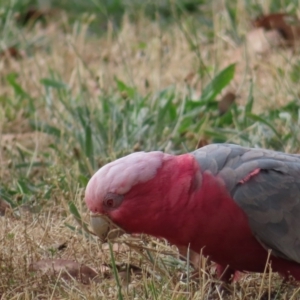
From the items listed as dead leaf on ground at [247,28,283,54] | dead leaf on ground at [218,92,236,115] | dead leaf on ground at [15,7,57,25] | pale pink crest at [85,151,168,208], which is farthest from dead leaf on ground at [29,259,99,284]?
dead leaf on ground at [15,7,57,25]

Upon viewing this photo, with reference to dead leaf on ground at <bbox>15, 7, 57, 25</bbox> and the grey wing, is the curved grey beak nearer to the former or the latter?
the grey wing

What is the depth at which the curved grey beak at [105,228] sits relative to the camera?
2.61 metres

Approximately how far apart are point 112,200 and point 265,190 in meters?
0.49

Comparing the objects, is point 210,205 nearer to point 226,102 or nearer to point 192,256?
point 192,256

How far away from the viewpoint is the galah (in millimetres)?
2523

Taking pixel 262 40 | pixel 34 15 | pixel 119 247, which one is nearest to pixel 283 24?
pixel 262 40

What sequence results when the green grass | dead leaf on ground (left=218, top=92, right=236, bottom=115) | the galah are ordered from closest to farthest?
the galah
the green grass
dead leaf on ground (left=218, top=92, right=236, bottom=115)

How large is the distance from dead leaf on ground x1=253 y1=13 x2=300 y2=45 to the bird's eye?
279 centimetres

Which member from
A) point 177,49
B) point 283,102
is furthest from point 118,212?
point 177,49

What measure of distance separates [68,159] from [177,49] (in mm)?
1688

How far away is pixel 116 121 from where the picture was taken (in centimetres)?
392

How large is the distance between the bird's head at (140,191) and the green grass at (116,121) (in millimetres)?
108

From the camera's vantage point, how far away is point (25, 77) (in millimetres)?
4723

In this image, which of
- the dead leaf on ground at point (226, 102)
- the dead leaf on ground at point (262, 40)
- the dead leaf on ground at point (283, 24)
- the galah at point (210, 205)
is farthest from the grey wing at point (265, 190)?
the dead leaf on ground at point (283, 24)
